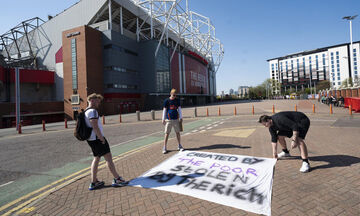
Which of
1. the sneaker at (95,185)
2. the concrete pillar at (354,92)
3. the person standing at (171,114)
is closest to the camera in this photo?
the sneaker at (95,185)

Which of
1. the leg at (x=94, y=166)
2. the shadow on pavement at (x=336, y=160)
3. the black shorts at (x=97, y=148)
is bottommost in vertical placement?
the shadow on pavement at (x=336, y=160)

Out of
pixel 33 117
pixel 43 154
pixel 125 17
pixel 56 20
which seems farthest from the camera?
pixel 125 17

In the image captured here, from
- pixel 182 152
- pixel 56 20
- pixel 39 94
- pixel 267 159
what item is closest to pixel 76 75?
pixel 39 94

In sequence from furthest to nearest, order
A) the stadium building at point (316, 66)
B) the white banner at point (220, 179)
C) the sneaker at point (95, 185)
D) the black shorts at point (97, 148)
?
1. the stadium building at point (316, 66)
2. the sneaker at point (95, 185)
3. the black shorts at point (97, 148)
4. the white banner at point (220, 179)

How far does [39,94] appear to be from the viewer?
36.6 meters

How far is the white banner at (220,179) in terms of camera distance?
269 centimetres

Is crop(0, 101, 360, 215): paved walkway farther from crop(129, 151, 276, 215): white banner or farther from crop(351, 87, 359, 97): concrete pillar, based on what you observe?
crop(351, 87, 359, 97): concrete pillar

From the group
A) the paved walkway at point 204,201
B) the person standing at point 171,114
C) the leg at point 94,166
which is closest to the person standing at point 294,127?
the paved walkway at point 204,201

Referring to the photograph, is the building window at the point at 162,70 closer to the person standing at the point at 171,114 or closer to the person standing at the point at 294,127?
the person standing at the point at 171,114

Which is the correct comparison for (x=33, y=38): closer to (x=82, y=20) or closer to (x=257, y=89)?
(x=82, y=20)

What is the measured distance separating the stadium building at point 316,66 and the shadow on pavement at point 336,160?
103 meters

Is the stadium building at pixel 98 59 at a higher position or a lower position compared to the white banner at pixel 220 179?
higher

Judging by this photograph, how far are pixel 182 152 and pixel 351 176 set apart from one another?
380cm

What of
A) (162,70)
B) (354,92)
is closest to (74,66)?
(162,70)
